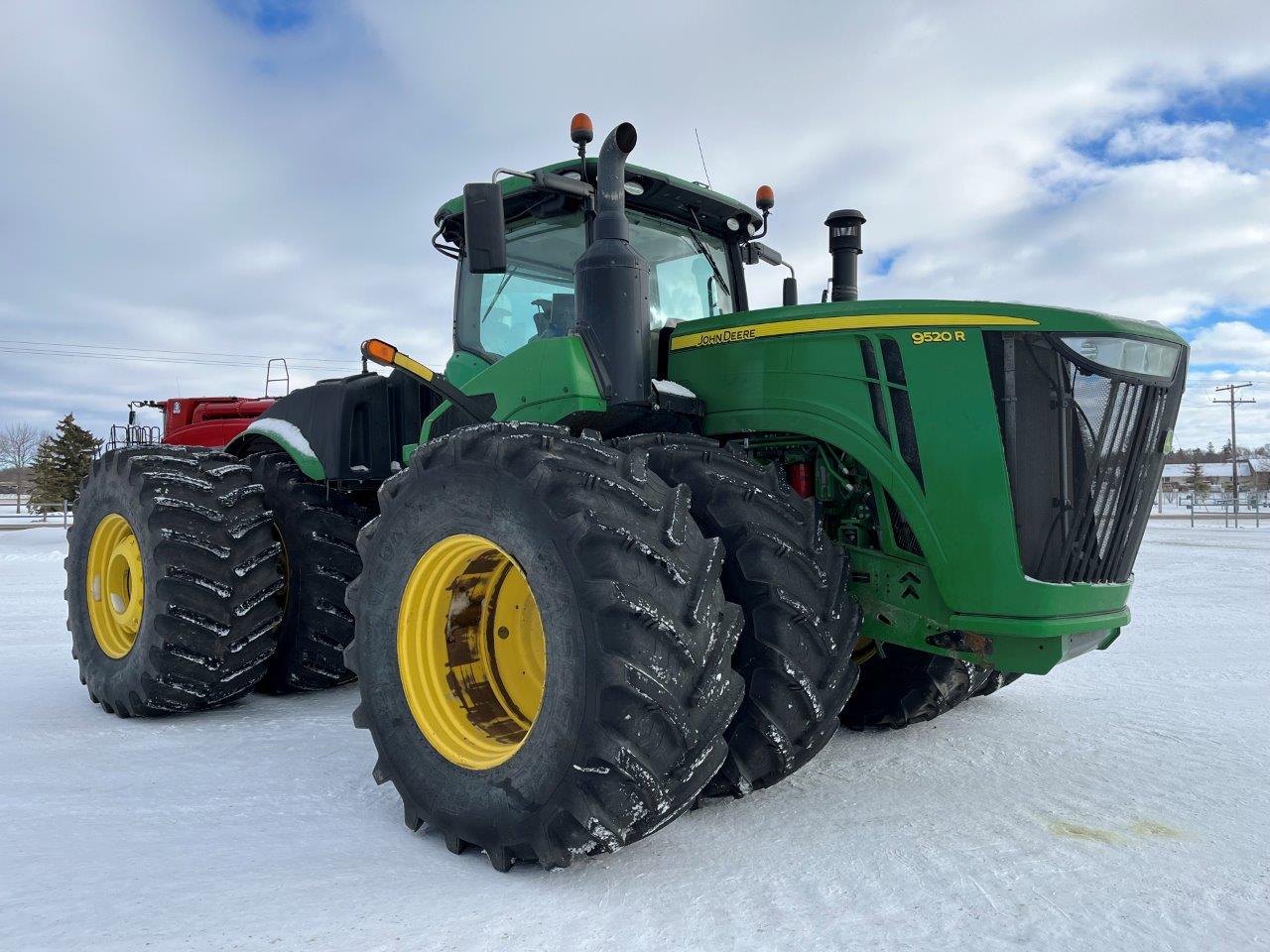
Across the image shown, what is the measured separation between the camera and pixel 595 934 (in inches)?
91.4

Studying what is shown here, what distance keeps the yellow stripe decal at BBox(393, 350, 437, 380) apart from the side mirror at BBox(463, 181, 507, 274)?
0.95 m

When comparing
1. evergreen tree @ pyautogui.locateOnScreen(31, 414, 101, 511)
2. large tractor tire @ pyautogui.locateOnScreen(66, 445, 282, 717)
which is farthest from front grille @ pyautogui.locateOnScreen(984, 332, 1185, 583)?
evergreen tree @ pyautogui.locateOnScreen(31, 414, 101, 511)

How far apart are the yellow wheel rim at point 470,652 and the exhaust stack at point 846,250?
1.94 meters

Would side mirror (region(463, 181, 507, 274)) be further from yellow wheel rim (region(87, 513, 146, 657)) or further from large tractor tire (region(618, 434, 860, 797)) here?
yellow wheel rim (region(87, 513, 146, 657))

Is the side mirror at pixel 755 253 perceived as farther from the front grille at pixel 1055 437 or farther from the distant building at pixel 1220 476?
the distant building at pixel 1220 476

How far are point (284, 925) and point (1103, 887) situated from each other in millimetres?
2238

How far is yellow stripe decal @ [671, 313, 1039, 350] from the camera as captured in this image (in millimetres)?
3029

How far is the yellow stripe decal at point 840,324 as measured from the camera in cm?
303

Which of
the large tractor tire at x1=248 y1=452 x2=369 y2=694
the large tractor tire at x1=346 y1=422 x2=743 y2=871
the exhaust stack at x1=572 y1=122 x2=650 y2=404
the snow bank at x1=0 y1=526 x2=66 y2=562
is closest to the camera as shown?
the large tractor tire at x1=346 y1=422 x2=743 y2=871

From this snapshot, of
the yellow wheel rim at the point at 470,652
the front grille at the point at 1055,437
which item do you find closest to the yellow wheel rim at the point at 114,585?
the yellow wheel rim at the point at 470,652

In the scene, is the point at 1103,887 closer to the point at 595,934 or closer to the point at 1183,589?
the point at 595,934

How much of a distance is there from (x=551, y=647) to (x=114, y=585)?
3746 millimetres

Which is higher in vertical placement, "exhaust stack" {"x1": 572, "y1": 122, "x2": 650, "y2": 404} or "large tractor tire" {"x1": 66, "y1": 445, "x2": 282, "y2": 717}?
"exhaust stack" {"x1": 572, "y1": 122, "x2": 650, "y2": 404}

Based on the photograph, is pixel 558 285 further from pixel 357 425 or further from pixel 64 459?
pixel 64 459
